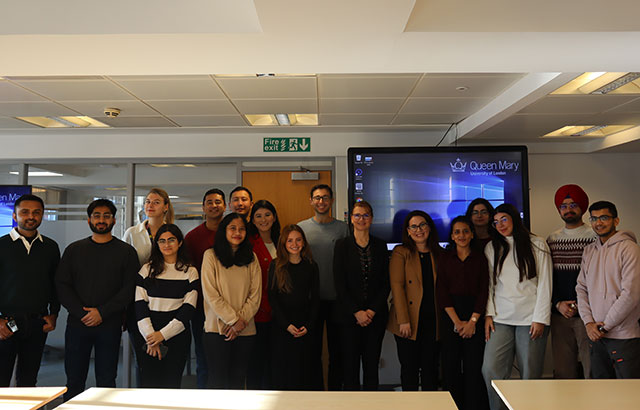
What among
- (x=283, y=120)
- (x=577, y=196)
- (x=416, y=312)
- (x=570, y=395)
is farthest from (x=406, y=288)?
(x=283, y=120)

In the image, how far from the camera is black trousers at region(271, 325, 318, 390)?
3.23 m

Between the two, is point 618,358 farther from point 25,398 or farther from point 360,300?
point 25,398

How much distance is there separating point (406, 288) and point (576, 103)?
2.19 m

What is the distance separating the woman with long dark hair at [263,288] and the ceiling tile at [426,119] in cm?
182

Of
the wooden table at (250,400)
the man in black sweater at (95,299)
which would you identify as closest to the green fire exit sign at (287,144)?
the man in black sweater at (95,299)

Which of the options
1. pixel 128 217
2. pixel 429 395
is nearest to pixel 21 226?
pixel 128 217

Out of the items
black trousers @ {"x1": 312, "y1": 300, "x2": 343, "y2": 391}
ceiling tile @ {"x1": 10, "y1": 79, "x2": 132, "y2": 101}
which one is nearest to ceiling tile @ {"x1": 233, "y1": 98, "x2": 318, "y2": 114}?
ceiling tile @ {"x1": 10, "y1": 79, "x2": 132, "y2": 101}

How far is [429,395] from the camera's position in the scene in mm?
1902

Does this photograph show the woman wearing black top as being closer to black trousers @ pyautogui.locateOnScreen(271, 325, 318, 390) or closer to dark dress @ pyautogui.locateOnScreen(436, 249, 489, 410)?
black trousers @ pyautogui.locateOnScreen(271, 325, 318, 390)

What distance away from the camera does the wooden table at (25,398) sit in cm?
177

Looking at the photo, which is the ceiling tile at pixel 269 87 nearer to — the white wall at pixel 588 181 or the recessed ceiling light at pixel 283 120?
the recessed ceiling light at pixel 283 120

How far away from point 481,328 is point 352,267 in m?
1.02

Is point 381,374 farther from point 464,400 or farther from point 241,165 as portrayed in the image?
point 241,165

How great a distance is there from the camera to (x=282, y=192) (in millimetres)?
5164
